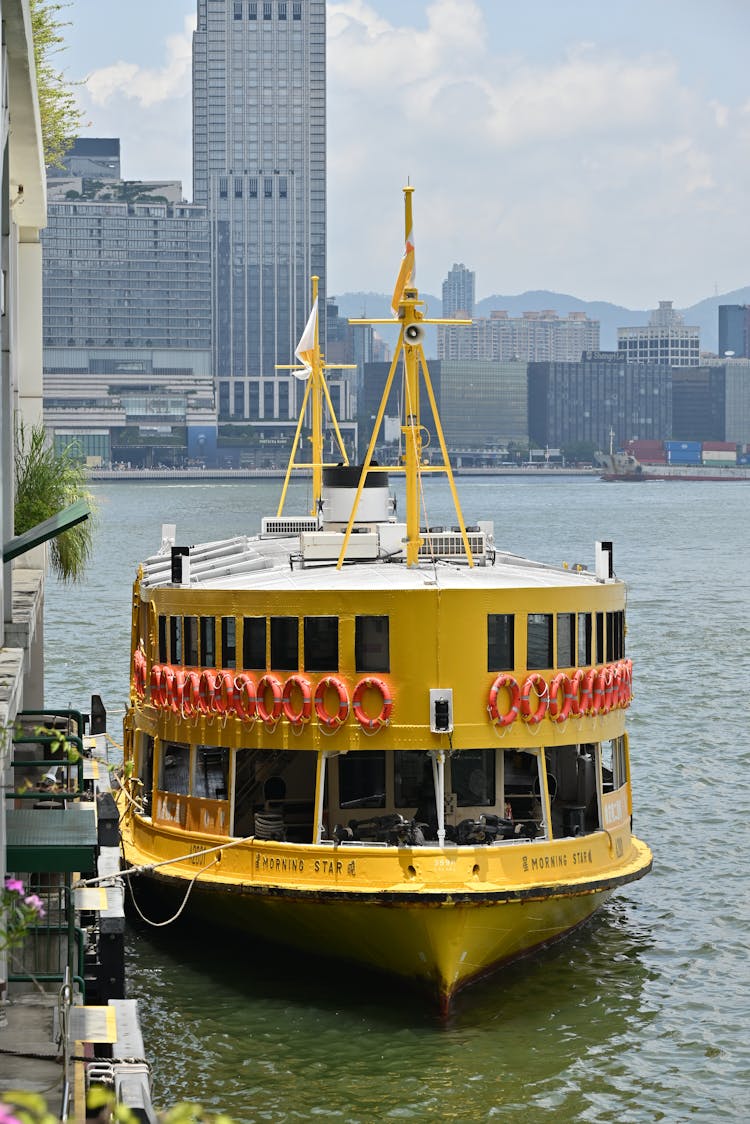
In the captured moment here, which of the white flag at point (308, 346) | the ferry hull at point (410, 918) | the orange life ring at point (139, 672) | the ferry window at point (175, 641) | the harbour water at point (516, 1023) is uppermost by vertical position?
the white flag at point (308, 346)

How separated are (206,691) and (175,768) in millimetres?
2722

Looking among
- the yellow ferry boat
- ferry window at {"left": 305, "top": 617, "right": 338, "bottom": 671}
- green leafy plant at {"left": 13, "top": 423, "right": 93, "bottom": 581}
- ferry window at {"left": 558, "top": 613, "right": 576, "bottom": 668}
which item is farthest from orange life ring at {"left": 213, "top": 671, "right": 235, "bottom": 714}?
ferry window at {"left": 558, "top": 613, "right": 576, "bottom": 668}

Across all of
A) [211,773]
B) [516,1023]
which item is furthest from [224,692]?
[516,1023]

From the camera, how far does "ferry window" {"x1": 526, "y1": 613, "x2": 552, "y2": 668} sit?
22.7m

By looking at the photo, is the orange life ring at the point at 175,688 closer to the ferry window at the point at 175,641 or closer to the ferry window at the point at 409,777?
the ferry window at the point at 175,641

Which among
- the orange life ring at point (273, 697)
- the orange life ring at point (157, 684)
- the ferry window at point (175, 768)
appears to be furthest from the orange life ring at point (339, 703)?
the orange life ring at point (157, 684)

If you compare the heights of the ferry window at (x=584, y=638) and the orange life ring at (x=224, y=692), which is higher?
the ferry window at (x=584, y=638)

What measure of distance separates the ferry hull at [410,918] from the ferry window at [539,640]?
2.54 meters

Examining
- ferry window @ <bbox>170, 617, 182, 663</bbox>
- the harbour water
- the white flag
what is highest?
the white flag

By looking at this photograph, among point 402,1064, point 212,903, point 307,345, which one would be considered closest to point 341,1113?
point 402,1064

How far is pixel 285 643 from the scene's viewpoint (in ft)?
74.6

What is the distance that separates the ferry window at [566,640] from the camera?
23234mm

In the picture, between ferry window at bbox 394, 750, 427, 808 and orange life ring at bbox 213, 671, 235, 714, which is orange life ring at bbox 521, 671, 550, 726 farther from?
orange life ring at bbox 213, 671, 235, 714

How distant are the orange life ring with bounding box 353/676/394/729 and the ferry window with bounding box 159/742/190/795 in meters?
3.50
